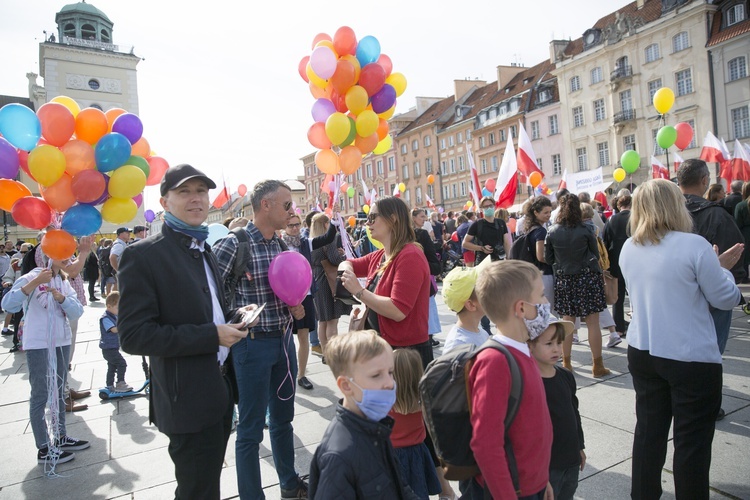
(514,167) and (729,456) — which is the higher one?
(514,167)

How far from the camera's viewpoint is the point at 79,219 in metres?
3.87

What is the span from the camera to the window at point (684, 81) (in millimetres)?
27891

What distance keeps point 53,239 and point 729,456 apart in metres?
5.15

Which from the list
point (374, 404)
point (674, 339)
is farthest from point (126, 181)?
point (674, 339)

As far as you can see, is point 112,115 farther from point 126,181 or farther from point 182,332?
point 182,332

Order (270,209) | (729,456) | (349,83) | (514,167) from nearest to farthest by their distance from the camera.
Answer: (270,209) < (729,456) < (349,83) < (514,167)

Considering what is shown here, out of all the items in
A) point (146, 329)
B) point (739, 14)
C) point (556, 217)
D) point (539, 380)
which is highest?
point (739, 14)

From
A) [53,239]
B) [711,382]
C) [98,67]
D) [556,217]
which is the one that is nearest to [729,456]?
[711,382]

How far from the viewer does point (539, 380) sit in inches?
76.7

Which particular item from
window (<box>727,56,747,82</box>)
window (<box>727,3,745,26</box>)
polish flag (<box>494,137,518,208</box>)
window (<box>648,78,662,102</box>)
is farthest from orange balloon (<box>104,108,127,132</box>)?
window (<box>648,78,662,102</box>)

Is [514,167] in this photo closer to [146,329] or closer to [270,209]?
[270,209]

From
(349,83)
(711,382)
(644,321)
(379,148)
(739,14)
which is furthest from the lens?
(739,14)

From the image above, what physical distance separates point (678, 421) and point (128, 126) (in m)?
4.38

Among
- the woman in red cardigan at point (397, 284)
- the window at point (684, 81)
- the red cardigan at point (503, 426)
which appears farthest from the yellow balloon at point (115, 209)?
the window at point (684, 81)
